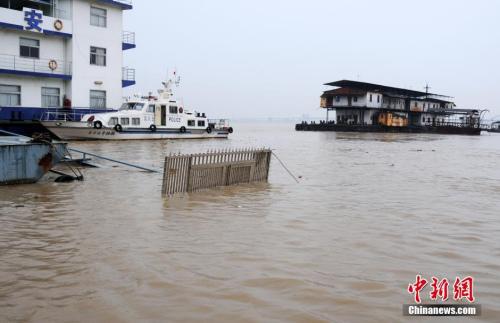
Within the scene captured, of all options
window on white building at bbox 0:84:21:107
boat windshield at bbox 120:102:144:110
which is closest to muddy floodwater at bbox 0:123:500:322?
window on white building at bbox 0:84:21:107

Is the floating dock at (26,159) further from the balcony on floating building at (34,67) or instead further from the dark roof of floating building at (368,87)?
the dark roof of floating building at (368,87)

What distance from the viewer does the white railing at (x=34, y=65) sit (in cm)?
2878

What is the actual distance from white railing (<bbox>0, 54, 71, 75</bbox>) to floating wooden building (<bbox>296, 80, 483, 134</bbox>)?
44.9 m

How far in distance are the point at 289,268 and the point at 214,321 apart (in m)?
1.64

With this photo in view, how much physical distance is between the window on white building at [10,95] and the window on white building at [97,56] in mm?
5482

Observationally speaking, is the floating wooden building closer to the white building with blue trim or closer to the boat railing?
the boat railing

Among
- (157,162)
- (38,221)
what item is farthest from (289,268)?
(157,162)

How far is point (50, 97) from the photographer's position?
102 feet

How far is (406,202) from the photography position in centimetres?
1053

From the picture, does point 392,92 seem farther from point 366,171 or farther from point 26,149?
point 26,149

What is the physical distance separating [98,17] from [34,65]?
610cm

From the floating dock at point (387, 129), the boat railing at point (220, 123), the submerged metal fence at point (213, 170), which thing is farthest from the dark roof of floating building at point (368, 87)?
the submerged metal fence at point (213, 170)

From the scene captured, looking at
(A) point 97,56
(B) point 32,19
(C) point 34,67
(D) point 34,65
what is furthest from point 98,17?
(C) point 34,67

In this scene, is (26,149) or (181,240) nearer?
(181,240)
